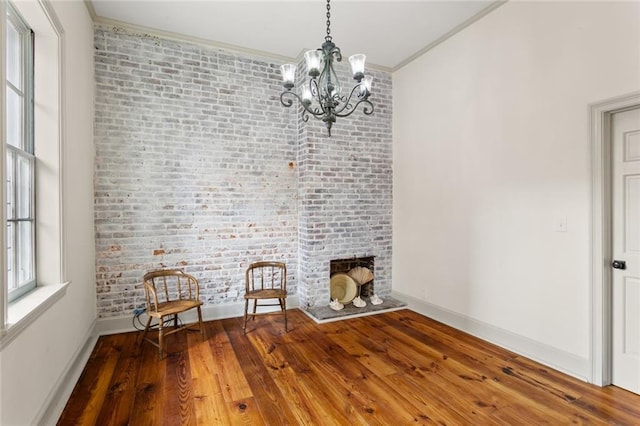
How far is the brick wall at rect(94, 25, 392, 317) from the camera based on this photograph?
11.9ft

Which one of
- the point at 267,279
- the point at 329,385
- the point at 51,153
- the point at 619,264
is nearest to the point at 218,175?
the point at 267,279

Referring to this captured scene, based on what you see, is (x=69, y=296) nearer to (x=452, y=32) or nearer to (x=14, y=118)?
(x=14, y=118)

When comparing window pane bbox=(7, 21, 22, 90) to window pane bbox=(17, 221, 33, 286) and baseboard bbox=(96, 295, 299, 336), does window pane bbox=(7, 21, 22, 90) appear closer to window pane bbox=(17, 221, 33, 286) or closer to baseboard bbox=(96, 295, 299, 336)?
window pane bbox=(17, 221, 33, 286)

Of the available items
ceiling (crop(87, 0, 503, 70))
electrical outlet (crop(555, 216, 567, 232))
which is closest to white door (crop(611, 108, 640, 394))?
electrical outlet (crop(555, 216, 567, 232))

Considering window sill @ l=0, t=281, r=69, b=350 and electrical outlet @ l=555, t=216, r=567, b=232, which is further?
electrical outlet @ l=555, t=216, r=567, b=232

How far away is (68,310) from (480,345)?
3.79 meters

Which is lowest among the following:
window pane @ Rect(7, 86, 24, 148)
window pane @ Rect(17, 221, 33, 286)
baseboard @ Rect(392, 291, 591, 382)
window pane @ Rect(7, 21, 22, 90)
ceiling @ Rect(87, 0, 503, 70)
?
baseboard @ Rect(392, 291, 591, 382)

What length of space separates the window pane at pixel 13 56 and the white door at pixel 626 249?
4369 mm

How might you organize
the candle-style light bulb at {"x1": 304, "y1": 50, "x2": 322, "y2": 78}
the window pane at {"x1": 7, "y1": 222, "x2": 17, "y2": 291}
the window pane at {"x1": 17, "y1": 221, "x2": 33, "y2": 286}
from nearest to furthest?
the window pane at {"x1": 7, "y1": 222, "x2": 17, "y2": 291}
the window pane at {"x1": 17, "y1": 221, "x2": 33, "y2": 286}
the candle-style light bulb at {"x1": 304, "y1": 50, "x2": 322, "y2": 78}

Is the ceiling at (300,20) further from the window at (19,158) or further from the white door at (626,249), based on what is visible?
the white door at (626,249)

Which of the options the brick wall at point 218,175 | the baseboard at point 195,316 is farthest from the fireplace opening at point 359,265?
the baseboard at point 195,316

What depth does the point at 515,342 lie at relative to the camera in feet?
10.3

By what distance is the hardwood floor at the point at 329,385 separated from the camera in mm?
2191

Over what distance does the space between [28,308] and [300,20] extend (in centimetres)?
345
